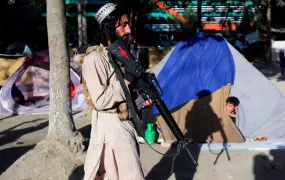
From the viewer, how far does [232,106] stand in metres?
6.52

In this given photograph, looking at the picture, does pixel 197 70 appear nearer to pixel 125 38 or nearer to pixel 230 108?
pixel 230 108

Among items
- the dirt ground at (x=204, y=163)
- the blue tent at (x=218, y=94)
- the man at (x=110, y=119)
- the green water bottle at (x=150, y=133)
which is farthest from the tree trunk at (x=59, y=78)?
the man at (x=110, y=119)

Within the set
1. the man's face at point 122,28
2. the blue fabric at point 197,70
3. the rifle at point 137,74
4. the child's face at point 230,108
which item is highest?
the man's face at point 122,28

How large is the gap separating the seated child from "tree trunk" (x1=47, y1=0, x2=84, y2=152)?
93.4 inches

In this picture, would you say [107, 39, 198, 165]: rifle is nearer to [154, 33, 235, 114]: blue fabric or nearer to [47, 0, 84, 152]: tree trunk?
[47, 0, 84, 152]: tree trunk

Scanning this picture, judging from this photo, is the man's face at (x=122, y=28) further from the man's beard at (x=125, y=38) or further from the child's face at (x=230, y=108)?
the child's face at (x=230, y=108)

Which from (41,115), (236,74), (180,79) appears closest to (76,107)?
(41,115)

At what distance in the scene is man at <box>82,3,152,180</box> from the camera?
2.76 meters

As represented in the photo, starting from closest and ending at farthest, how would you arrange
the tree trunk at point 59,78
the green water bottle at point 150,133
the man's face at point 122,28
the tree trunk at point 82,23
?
1. the man's face at point 122,28
2. the tree trunk at point 59,78
3. the green water bottle at point 150,133
4. the tree trunk at point 82,23

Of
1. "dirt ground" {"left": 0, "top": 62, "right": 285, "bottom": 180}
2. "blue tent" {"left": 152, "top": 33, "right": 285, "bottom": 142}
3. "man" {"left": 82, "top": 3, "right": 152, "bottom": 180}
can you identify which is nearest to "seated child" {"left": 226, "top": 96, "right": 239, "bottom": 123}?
"blue tent" {"left": 152, "top": 33, "right": 285, "bottom": 142}

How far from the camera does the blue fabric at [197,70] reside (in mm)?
6723

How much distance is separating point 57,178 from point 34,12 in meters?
28.1

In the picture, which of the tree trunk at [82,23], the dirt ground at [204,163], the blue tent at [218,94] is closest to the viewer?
the dirt ground at [204,163]

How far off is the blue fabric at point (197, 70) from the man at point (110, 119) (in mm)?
3761
